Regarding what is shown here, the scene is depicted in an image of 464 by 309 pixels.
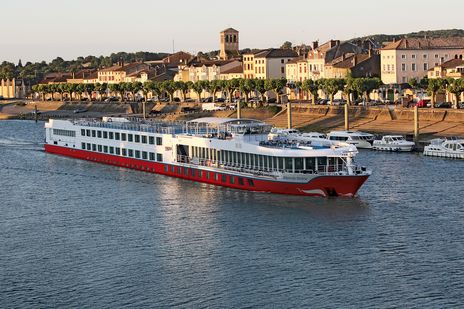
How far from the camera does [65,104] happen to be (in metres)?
184

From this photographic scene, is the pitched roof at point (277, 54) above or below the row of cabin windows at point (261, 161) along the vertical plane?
above

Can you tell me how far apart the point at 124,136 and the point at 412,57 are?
64.8 meters

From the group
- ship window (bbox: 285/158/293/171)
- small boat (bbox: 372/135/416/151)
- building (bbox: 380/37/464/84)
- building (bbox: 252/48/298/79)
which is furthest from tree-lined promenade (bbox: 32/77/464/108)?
ship window (bbox: 285/158/293/171)

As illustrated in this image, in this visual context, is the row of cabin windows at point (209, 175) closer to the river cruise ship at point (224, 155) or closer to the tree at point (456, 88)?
the river cruise ship at point (224, 155)

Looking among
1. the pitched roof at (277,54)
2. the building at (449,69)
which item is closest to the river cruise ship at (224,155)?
the building at (449,69)

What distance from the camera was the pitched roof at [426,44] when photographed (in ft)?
437

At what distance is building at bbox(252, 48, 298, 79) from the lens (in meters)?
162

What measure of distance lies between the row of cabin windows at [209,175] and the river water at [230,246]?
2.82ft

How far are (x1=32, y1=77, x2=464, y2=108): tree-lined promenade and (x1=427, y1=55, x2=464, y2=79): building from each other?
2714 millimetres

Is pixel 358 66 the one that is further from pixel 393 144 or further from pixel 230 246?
pixel 230 246

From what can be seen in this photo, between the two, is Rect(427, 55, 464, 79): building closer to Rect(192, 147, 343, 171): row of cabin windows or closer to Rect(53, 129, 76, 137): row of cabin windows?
Rect(53, 129, 76, 137): row of cabin windows

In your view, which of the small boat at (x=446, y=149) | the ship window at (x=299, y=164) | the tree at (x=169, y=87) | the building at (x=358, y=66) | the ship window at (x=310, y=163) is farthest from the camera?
the tree at (x=169, y=87)

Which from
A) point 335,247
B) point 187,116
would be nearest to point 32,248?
point 335,247

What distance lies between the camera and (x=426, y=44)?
135 m
